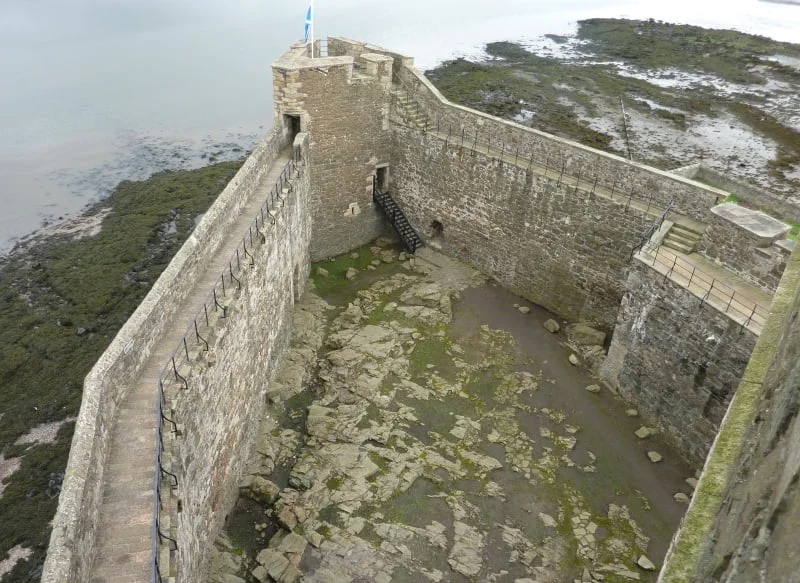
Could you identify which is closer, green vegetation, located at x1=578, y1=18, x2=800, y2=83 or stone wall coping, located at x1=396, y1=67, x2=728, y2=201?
stone wall coping, located at x1=396, y1=67, x2=728, y2=201

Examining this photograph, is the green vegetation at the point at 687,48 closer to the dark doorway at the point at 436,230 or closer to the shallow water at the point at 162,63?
the shallow water at the point at 162,63

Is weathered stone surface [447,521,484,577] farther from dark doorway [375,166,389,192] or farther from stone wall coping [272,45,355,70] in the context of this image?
stone wall coping [272,45,355,70]

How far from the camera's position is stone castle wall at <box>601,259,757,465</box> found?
35.7 feet

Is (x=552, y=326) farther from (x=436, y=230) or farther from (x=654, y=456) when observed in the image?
(x=436, y=230)

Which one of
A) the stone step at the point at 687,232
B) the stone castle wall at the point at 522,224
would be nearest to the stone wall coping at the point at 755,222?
the stone step at the point at 687,232

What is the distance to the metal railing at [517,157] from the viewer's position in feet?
46.2

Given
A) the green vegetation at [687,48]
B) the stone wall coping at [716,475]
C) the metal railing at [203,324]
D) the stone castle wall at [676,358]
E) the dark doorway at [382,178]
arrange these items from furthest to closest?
the green vegetation at [687,48] < the dark doorway at [382,178] < the stone castle wall at [676,358] < the metal railing at [203,324] < the stone wall coping at [716,475]

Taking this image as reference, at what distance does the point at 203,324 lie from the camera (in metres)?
9.45

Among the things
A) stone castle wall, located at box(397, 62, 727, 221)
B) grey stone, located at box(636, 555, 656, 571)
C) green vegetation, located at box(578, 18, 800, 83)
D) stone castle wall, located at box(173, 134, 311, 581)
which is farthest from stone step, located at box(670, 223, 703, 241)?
green vegetation, located at box(578, 18, 800, 83)

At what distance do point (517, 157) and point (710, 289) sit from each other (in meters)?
6.67

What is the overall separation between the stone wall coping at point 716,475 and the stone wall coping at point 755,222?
5.64 meters

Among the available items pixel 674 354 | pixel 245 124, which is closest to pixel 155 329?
pixel 674 354

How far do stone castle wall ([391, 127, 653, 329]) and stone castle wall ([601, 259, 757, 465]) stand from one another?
2.05 m

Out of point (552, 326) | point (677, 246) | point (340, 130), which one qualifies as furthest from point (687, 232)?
point (340, 130)
